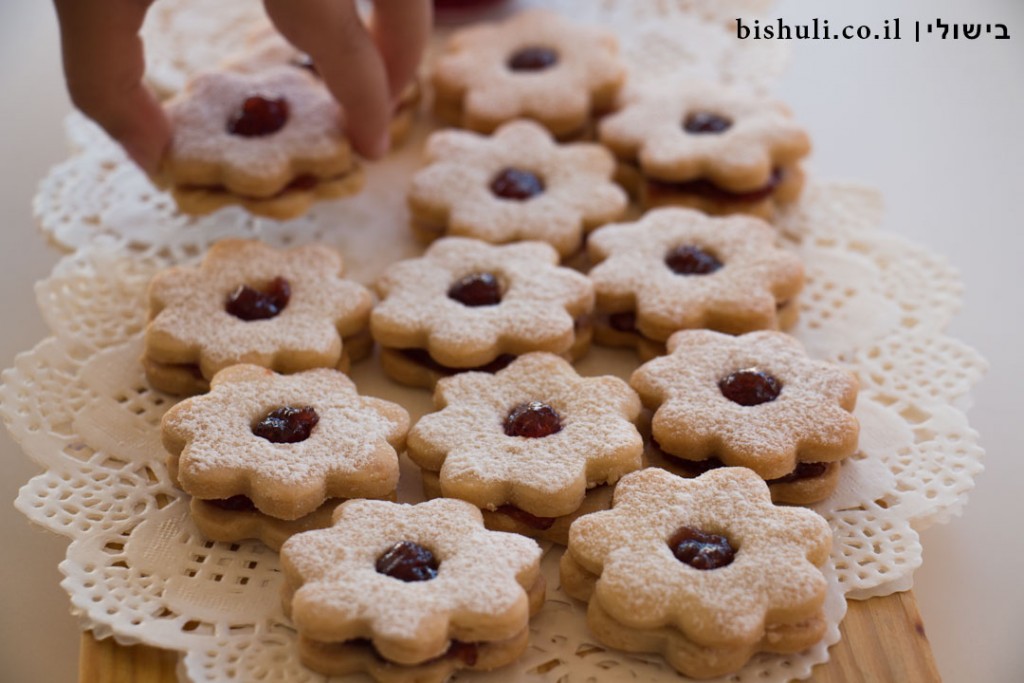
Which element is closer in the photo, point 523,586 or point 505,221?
point 523,586

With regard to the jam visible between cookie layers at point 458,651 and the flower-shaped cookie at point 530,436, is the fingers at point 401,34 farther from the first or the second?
the jam visible between cookie layers at point 458,651

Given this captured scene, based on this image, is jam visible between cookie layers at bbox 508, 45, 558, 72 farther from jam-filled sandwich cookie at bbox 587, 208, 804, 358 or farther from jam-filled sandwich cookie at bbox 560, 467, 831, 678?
jam-filled sandwich cookie at bbox 560, 467, 831, 678

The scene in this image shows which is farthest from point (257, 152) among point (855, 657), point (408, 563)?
point (855, 657)

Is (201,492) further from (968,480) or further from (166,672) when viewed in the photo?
(968,480)

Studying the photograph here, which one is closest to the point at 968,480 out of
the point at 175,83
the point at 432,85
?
the point at 432,85

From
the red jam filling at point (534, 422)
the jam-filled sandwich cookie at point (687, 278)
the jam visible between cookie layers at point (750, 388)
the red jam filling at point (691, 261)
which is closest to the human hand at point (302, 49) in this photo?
the jam-filled sandwich cookie at point (687, 278)

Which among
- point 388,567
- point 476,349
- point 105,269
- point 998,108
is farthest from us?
point 998,108

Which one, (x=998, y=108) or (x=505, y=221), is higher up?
(x=505, y=221)
